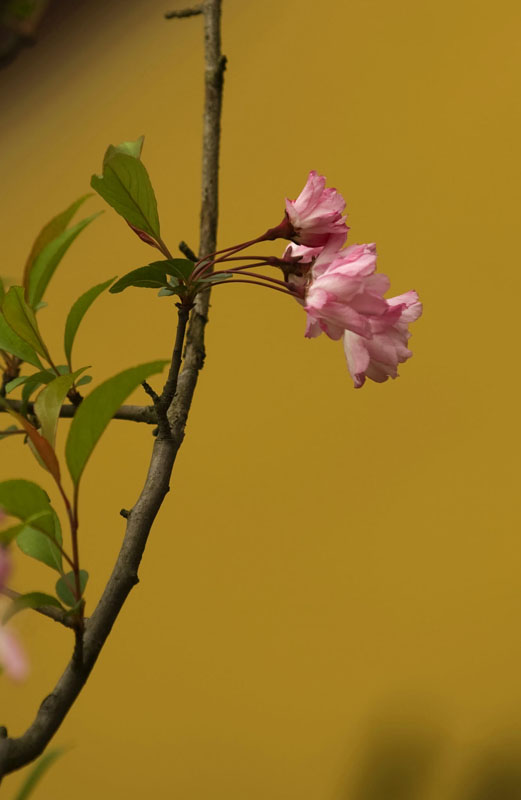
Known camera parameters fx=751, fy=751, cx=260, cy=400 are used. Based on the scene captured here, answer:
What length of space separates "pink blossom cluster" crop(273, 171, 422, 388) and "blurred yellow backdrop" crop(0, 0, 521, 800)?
477 millimetres

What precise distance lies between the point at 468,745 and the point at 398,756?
78mm

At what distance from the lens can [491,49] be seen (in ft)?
3.29

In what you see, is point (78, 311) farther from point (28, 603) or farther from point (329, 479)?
point (329, 479)

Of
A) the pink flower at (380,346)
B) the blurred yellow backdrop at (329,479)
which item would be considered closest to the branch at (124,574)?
the pink flower at (380,346)

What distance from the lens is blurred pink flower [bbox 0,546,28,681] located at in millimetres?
265

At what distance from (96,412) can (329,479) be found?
2.01 feet

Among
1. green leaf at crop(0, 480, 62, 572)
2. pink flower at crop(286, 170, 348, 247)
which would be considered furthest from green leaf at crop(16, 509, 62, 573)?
pink flower at crop(286, 170, 348, 247)

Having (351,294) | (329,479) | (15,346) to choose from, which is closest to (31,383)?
(15,346)

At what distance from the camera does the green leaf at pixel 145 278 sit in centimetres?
41

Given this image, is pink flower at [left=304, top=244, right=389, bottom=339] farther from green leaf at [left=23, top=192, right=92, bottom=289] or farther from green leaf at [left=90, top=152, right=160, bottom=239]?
green leaf at [left=23, top=192, right=92, bottom=289]

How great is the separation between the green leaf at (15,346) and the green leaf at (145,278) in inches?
4.4

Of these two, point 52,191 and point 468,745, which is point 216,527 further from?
point 52,191

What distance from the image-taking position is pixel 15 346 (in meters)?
0.51

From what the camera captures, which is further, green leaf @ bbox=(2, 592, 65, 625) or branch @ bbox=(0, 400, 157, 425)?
branch @ bbox=(0, 400, 157, 425)
